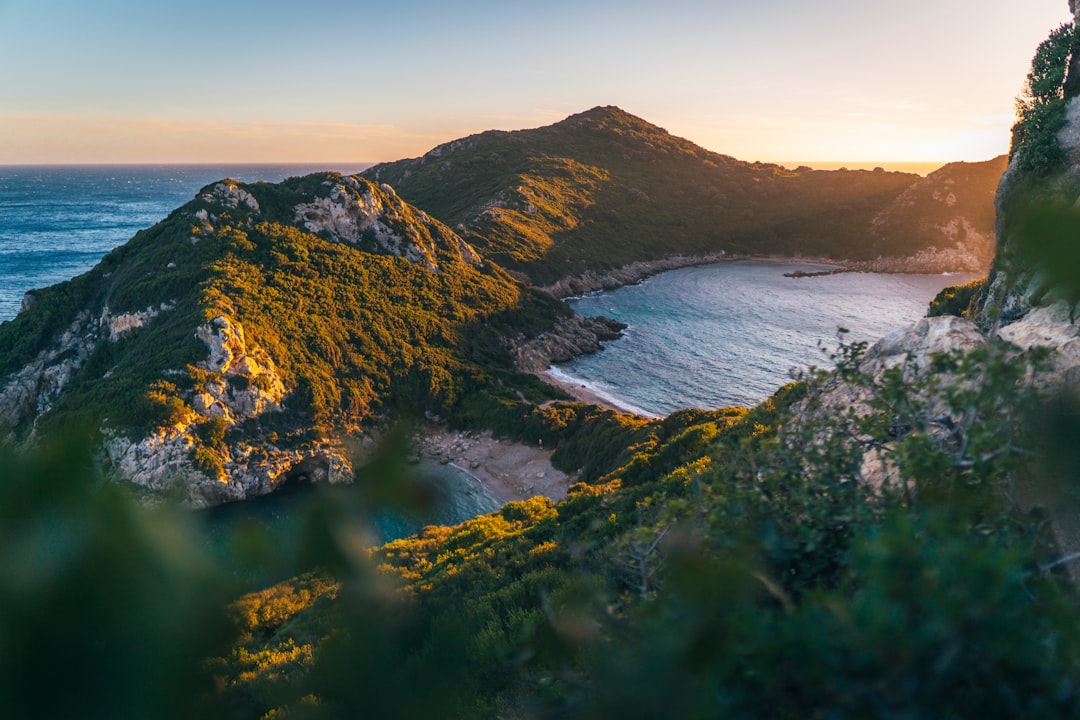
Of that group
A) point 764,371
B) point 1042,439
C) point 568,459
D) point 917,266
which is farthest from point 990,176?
point 1042,439

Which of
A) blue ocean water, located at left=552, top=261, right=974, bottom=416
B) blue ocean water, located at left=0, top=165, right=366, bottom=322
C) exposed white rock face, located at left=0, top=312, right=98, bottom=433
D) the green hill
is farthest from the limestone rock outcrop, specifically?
blue ocean water, located at left=0, top=165, right=366, bottom=322

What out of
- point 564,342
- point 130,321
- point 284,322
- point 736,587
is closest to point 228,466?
point 284,322

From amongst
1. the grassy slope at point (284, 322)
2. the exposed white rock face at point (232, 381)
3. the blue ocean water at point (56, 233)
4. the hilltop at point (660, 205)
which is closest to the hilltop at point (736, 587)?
the exposed white rock face at point (232, 381)

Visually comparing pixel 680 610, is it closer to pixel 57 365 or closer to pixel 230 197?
pixel 57 365

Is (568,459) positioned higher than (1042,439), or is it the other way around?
(1042,439)

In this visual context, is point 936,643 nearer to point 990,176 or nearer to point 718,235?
point 718,235

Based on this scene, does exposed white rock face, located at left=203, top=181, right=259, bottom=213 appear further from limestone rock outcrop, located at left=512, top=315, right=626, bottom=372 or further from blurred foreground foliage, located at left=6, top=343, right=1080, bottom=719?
blurred foreground foliage, located at left=6, top=343, right=1080, bottom=719
